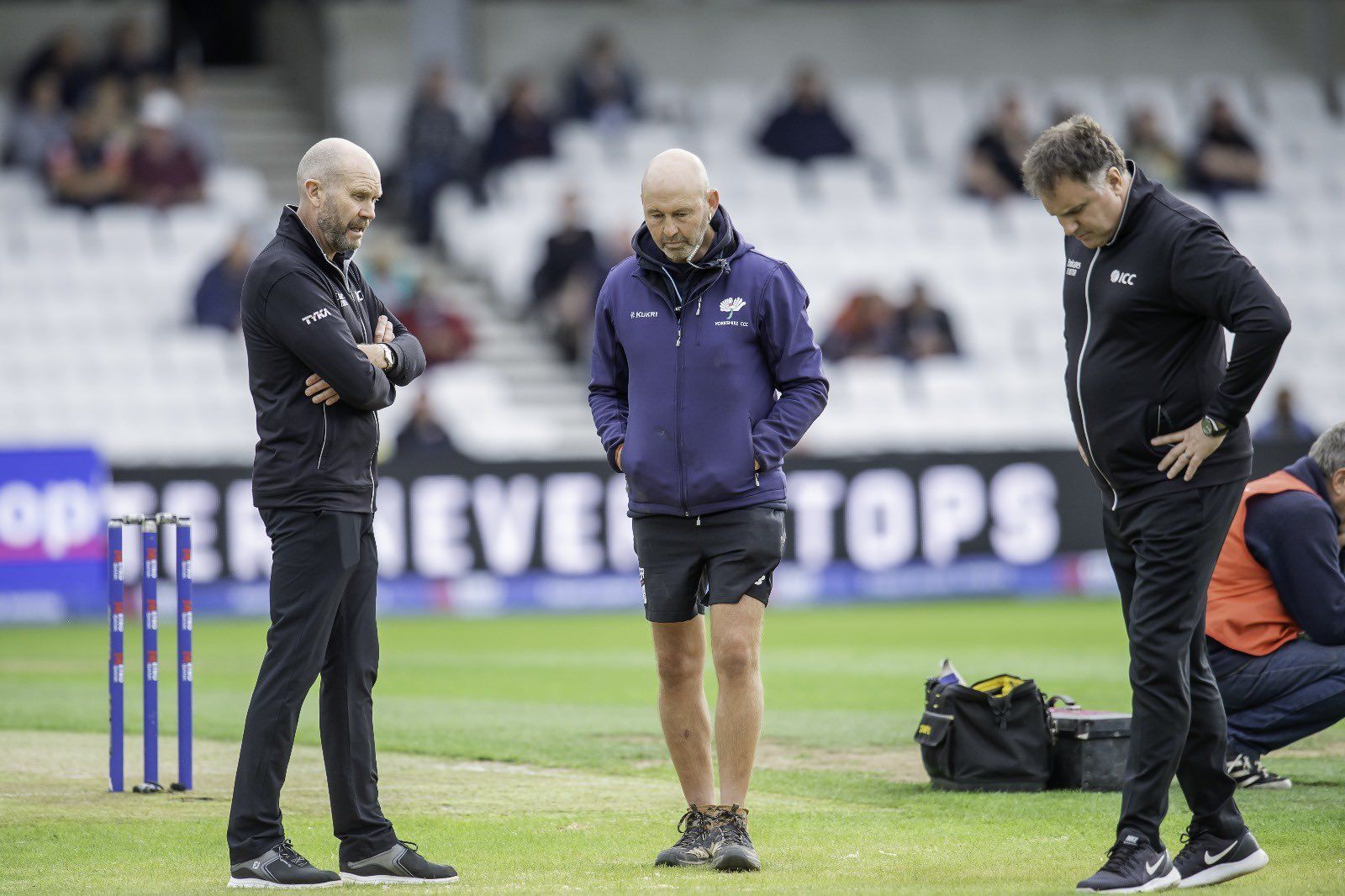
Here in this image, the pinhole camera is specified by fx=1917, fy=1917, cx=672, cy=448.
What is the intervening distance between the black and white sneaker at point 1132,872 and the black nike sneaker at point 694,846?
4.14 feet

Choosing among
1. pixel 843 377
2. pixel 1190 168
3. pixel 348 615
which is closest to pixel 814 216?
pixel 843 377

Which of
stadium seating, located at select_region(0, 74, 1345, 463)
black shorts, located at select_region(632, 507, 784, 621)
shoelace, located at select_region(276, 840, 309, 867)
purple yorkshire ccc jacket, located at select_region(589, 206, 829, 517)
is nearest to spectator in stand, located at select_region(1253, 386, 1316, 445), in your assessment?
stadium seating, located at select_region(0, 74, 1345, 463)

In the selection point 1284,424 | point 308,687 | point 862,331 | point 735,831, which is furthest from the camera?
point 862,331

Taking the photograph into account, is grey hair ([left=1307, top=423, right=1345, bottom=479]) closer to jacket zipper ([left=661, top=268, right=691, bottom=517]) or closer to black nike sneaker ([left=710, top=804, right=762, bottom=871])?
jacket zipper ([left=661, top=268, right=691, bottom=517])

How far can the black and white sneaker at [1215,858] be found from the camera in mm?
5980

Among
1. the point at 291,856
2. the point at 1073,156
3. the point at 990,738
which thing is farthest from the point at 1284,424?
the point at 291,856

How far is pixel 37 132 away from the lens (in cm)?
2239

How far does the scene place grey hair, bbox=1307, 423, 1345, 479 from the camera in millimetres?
7562

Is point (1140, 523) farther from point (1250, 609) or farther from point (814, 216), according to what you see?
point (814, 216)

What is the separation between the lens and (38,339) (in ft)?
67.8

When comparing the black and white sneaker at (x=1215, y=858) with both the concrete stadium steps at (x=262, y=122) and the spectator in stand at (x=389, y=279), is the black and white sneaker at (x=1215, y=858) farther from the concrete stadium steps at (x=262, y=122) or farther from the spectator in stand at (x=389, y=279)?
the concrete stadium steps at (x=262, y=122)

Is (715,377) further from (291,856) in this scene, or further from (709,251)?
(291,856)

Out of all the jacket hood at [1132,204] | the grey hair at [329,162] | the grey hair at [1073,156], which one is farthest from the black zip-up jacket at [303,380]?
A: the jacket hood at [1132,204]

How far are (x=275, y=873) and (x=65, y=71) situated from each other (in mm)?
19054
